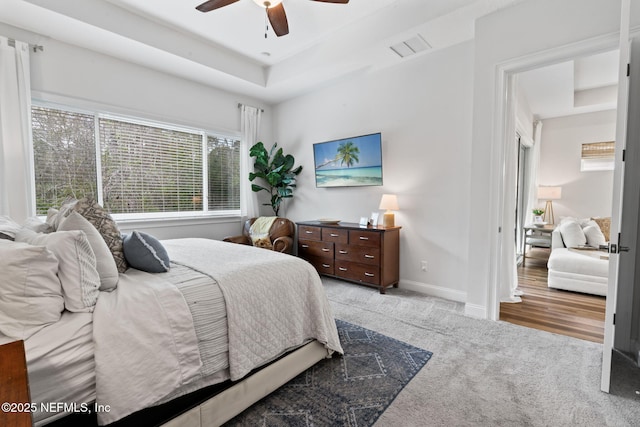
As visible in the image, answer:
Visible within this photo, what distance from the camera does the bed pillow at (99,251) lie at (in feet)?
4.83

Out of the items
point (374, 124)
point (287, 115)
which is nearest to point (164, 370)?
point (374, 124)

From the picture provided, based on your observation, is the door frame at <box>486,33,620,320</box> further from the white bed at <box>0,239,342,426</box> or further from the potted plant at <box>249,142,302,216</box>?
the potted plant at <box>249,142,302,216</box>

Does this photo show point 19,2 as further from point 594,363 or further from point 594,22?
point 594,363

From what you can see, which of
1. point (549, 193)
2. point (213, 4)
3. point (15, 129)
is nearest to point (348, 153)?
point (213, 4)

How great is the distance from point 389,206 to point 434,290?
1.14 meters

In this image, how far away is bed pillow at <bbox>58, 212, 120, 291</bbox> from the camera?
1.47 meters

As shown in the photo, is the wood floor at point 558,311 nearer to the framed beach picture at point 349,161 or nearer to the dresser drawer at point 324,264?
the dresser drawer at point 324,264

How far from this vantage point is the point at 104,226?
5.66 ft

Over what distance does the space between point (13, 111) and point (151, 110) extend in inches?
50.7

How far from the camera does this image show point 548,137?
19.2ft

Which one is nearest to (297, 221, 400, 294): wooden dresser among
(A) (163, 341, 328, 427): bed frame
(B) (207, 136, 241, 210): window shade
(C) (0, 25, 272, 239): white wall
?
(B) (207, 136, 241, 210): window shade

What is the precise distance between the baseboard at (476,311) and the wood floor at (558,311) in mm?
229

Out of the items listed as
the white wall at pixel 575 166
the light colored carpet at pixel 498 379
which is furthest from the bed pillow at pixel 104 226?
the white wall at pixel 575 166

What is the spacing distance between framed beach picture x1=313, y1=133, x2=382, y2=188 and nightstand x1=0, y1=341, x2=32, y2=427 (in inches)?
142
